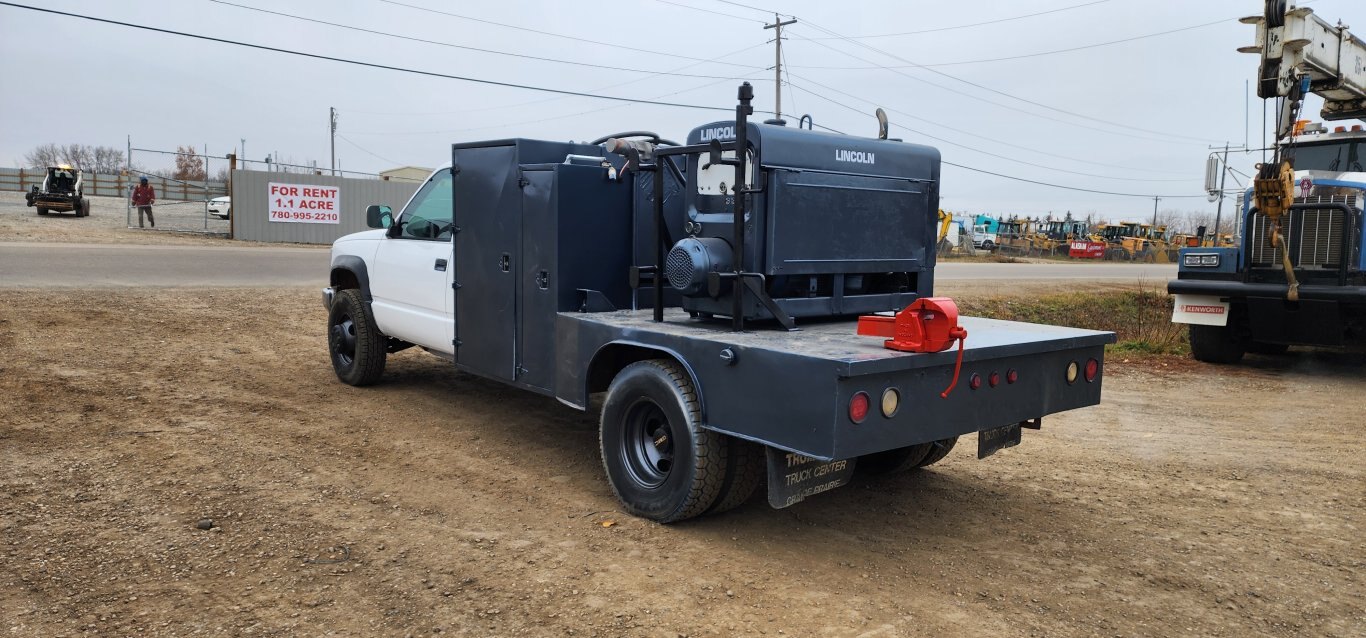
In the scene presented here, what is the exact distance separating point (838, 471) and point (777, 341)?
0.71 metres

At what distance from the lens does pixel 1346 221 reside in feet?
31.8

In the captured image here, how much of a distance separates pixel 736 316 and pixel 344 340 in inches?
184

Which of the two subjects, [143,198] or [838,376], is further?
[143,198]

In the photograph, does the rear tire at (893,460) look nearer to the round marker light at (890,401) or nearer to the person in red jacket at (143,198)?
the round marker light at (890,401)

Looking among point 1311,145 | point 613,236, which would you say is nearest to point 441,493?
point 613,236

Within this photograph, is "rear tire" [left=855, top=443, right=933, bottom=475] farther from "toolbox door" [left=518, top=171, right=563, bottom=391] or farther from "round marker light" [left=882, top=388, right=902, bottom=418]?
"toolbox door" [left=518, top=171, right=563, bottom=391]

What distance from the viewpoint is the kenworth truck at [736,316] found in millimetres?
4121

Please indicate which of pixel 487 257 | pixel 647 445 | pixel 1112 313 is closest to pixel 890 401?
pixel 647 445

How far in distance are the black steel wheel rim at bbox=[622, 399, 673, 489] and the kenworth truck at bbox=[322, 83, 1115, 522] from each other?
0.01 meters

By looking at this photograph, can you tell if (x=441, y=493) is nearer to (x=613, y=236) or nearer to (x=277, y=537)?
(x=277, y=537)

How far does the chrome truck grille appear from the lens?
387 inches

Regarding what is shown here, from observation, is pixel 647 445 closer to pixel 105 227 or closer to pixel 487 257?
pixel 487 257

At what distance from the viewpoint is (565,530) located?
186 inches

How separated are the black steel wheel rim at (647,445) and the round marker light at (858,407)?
46.1 inches
